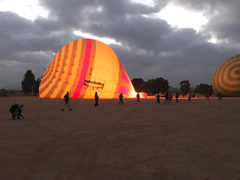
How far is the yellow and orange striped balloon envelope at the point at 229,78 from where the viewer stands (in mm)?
36500

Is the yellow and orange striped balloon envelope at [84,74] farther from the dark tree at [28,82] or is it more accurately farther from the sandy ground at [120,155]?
the dark tree at [28,82]

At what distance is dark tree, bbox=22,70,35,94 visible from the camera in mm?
65688

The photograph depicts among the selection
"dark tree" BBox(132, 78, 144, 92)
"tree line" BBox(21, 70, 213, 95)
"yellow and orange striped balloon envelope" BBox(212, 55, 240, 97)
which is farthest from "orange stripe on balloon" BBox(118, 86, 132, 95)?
"dark tree" BBox(132, 78, 144, 92)

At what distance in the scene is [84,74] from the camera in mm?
29422

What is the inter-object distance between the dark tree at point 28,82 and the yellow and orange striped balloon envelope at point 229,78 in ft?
217

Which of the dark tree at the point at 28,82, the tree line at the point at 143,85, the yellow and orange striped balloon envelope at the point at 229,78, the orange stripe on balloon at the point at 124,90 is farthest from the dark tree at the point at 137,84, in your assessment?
the orange stripe on balloon at the point at 124,90

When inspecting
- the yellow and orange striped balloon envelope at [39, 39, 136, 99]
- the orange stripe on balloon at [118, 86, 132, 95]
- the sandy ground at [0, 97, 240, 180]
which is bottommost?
the sandy ground at [0, 97, 240, 180]

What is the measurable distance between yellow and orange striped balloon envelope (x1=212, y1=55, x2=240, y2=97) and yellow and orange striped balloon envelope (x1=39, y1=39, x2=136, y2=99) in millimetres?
24383

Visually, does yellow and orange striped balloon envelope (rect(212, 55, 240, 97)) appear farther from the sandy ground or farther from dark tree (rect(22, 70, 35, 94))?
dark tree (rect(22, 70, 35, 94))

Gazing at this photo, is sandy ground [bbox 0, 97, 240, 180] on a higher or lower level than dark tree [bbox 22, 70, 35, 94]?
lower

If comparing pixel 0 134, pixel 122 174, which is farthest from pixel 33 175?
pixel 0 134

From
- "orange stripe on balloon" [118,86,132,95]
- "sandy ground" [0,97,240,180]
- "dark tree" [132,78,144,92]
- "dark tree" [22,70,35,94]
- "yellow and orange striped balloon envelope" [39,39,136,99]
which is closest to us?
"sandy ground" [0,97,240,180]

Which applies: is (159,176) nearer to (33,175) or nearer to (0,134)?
(33,175)

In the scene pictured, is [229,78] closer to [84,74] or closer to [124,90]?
[124,90]
